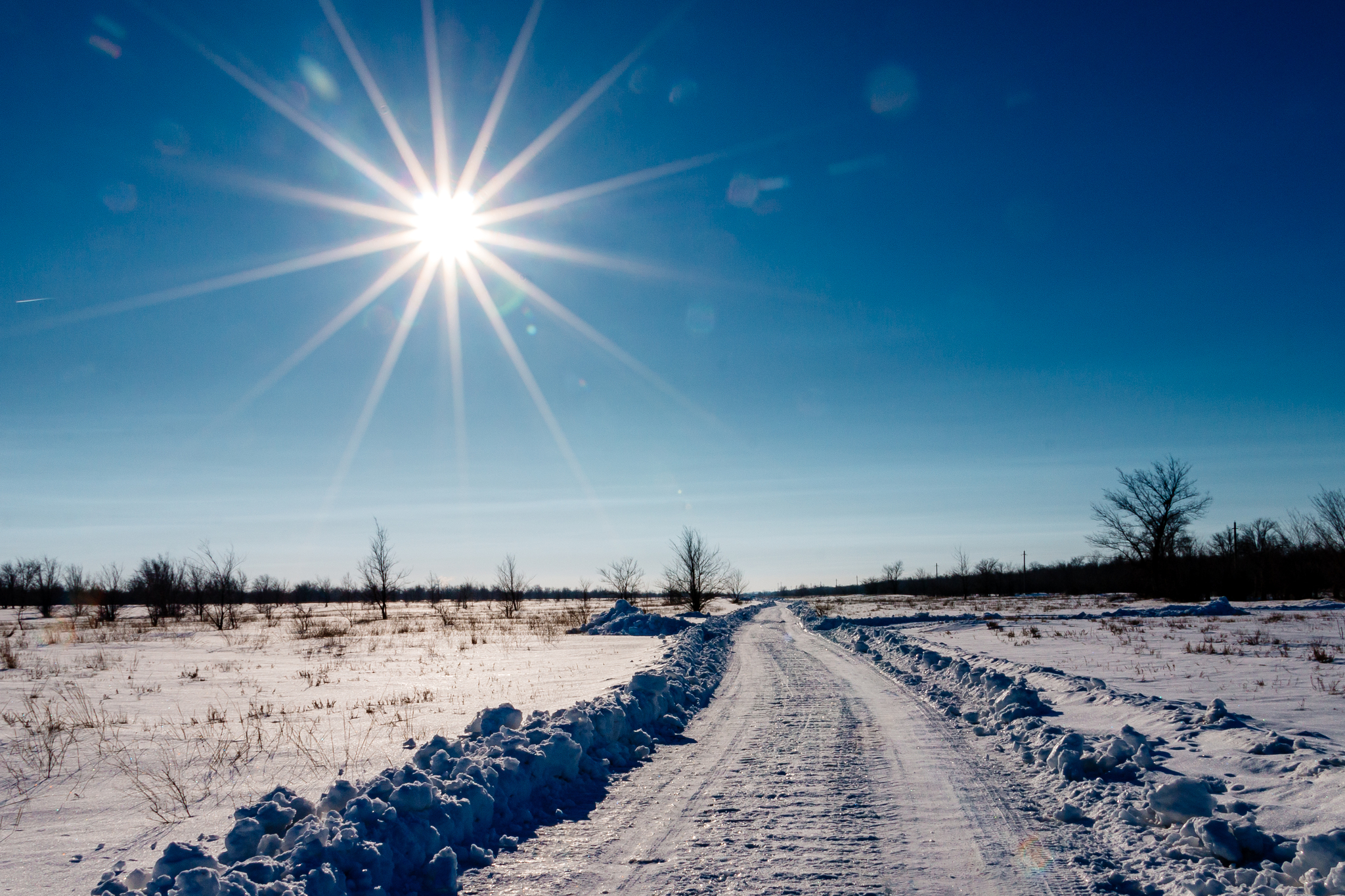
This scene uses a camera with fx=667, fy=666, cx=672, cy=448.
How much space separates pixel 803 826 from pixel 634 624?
29.2 metres

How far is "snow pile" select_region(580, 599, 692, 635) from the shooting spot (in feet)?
109

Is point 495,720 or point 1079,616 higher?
point 495,720

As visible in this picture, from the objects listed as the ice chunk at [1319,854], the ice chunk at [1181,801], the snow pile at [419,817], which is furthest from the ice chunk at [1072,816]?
the snow pile at [419,817]

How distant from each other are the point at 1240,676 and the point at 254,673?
21288 millimetres

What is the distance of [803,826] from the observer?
5.29 m

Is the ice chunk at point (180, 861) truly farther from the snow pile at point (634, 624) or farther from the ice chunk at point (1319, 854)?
the snow pile at point (634, 624)

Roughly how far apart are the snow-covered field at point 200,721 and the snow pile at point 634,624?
28.4 feet

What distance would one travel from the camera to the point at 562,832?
542cm

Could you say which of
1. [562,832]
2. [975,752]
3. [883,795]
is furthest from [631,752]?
[975,752]

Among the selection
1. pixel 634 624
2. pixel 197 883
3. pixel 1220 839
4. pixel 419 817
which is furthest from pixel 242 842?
pixel 634 624

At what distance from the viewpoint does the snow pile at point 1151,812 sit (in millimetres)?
4035

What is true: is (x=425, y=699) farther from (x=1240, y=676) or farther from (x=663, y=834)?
(x=1240, y=676)

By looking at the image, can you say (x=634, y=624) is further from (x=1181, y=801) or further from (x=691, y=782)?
(x=1181, y=801)

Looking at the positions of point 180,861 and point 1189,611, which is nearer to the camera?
point 180,861
